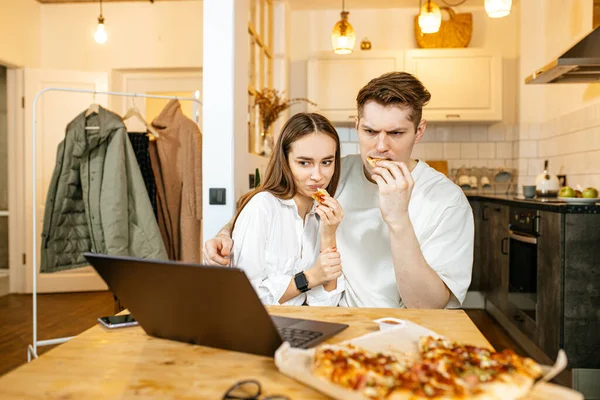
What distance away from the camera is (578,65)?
10.3 ft

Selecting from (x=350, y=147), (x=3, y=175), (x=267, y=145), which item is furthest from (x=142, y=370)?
(x=3, y=175)

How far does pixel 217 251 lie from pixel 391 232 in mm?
550

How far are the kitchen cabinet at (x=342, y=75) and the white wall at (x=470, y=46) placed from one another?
0.34 metres

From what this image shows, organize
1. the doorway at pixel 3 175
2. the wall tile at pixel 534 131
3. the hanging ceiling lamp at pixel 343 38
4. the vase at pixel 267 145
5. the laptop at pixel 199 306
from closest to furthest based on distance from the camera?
the laptop at pixel 199 306 < the vase at pixel 267 145 < the hanging ceiling lamp at pixel 343 38 < the wall tile at pixel 534 131 < the doorway at pixel 3 175

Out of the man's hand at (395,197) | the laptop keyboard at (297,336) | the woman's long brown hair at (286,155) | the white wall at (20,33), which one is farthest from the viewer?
the white wall at (20,33)

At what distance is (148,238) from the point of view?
3049mm

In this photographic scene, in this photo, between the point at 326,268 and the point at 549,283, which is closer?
the point at 326,268

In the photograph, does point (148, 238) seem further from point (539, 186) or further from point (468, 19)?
point (468, 19)

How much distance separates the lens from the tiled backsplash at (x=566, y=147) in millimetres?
4031

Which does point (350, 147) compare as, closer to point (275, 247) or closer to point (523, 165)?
point (523, 165)

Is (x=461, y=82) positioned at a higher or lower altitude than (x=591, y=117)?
higher

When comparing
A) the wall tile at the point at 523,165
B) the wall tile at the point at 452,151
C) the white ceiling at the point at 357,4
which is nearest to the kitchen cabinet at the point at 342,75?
the white ceiling at the point at 357,4

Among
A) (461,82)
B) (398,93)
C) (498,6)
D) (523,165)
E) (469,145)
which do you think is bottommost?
(523,165)

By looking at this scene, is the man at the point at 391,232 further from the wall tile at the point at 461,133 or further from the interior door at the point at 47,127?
the interior door at the point at 47,127
